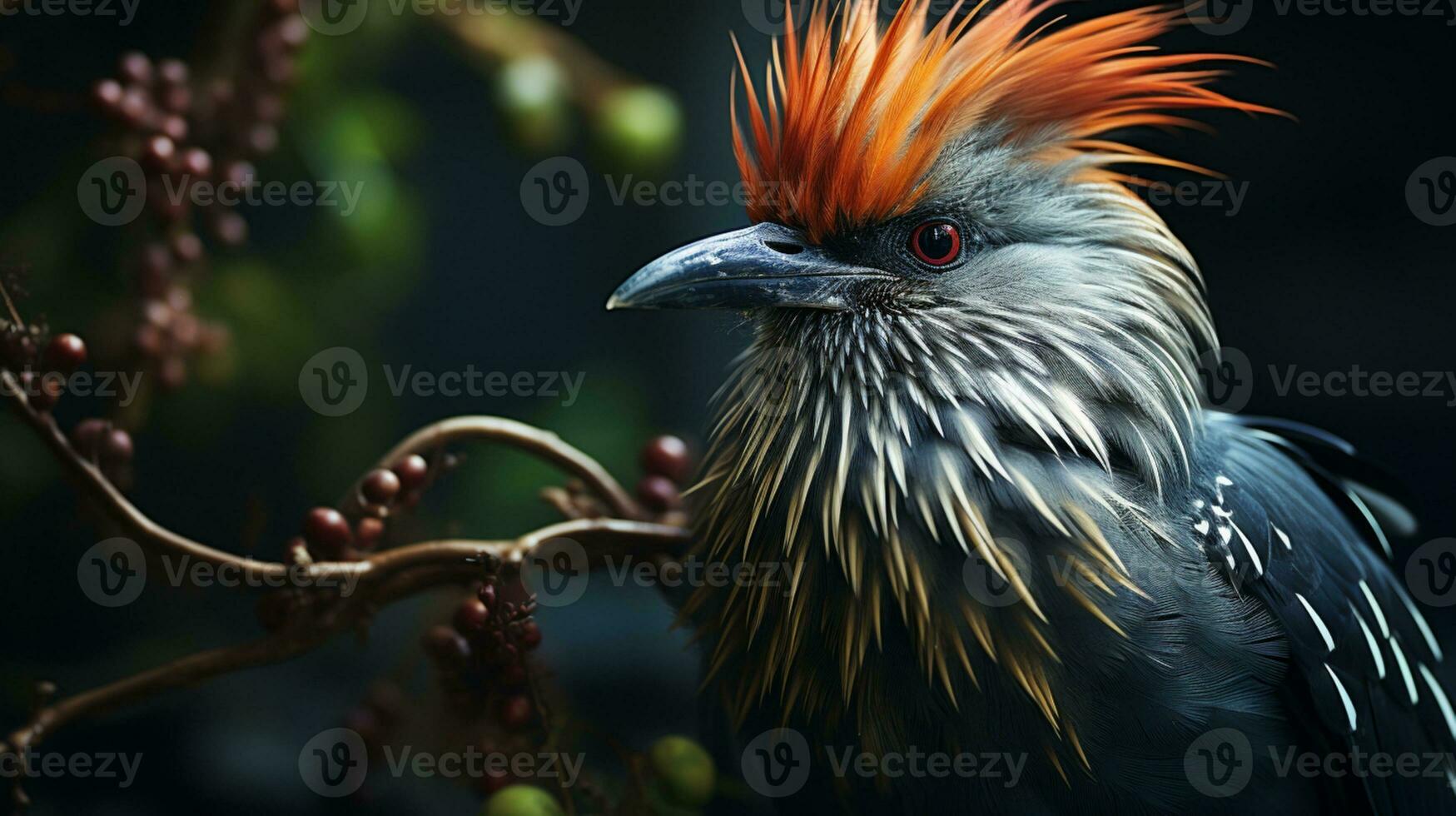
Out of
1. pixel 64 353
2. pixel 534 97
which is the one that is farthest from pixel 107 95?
pixel 534 97

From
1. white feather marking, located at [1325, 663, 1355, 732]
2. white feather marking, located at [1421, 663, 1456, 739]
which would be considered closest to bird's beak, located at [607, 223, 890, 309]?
white feather marking, located at [1325, 663, 1355, 732]

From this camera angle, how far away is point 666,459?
1029 mm

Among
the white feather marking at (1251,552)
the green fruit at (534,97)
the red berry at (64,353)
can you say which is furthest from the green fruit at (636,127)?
the white feather marking at (1251,552)

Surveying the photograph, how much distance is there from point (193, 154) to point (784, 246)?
1.76 feet

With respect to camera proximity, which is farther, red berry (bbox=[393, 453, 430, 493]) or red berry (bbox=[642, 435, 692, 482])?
red berry (bbox=[642, 435, 692, 482])

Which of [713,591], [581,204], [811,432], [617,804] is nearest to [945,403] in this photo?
[811,432]

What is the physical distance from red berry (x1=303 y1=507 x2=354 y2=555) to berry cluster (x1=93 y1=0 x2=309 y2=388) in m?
0.30

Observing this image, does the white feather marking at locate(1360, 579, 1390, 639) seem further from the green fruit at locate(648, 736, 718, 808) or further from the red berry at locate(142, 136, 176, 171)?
the red berry at locate(142, 136, 176, 171)

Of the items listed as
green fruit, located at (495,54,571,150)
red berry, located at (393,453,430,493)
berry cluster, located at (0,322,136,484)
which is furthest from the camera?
green fruit, located at (495,54,571,150)

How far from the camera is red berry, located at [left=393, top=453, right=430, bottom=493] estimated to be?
0.84 meters

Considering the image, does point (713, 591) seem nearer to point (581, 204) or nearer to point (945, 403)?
point (945, 403)

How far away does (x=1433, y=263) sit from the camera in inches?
51.8

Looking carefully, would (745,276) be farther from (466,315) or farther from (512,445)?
(466,315)

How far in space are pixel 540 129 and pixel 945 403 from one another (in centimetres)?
46
